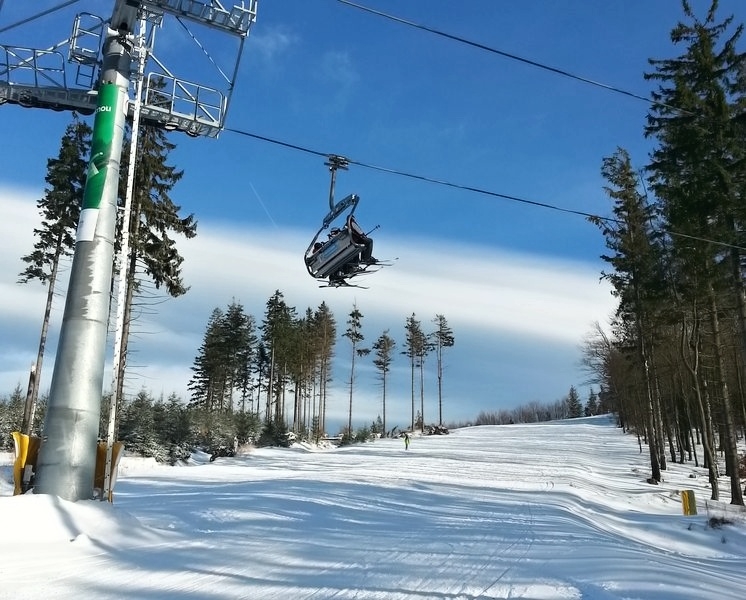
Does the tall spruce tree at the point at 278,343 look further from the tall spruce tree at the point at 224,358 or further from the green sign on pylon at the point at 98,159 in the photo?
the green sign on pylon at the point at 98,159

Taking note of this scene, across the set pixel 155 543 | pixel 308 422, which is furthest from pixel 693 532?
pixel 308 422

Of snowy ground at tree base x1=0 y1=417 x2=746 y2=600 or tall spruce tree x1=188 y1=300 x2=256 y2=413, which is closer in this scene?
snowy ground at tree base x1=0 y1=417 x2=746 y2=600

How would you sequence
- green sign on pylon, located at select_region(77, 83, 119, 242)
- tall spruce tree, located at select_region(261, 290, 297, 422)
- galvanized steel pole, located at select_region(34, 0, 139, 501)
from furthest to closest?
tall spruce tree, located at select_region(261, 290, 297, 422), green sign on pylon, located at select_region(77, 83, 119, 242), galvanized steel pole, located at select_region(34, 0, 139, 501)

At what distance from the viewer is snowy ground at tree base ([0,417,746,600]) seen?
5.95m

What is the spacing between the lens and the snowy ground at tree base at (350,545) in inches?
234

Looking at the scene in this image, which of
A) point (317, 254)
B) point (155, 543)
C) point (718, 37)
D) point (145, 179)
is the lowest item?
point (155, 543)

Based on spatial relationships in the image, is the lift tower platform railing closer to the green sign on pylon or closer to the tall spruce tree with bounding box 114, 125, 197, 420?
the green sign on pylon

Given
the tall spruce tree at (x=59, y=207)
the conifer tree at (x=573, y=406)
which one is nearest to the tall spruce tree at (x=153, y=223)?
the tall spruce tree at (x=59, y=207)

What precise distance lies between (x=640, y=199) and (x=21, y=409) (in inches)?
1315

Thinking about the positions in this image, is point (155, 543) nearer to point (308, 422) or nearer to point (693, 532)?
point (693, 532)

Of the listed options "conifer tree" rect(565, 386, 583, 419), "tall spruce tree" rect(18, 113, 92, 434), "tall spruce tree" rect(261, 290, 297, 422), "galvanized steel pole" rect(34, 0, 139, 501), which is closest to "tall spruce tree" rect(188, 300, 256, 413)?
"tall spruce tree" rect(261, 290, 297, 422)

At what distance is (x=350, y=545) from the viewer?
8.65 metres

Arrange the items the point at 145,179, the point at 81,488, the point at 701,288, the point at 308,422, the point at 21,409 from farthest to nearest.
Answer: the point at 308,422 → the point at 21,409 → the point at 145,179 → the point at 701,288 → the point at 81,488

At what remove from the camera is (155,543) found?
788 centimetres
